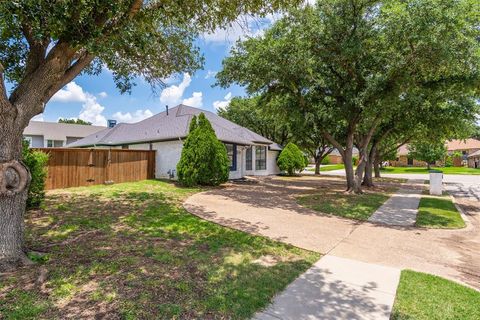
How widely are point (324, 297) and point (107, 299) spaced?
2.48 meters

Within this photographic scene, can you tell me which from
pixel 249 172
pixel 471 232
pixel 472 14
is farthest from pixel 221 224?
pixel 249 172

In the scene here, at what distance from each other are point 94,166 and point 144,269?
34.2 feet

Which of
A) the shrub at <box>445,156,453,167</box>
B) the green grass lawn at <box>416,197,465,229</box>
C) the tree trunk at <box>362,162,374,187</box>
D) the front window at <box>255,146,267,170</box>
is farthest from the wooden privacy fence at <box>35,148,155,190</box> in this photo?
the shrub at <box>445,156,453,167</box>

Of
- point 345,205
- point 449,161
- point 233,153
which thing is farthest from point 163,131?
point 449,161

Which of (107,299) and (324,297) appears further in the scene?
(324,297)

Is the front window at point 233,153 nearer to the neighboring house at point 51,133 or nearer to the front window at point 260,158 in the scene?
the front window at point 260,158

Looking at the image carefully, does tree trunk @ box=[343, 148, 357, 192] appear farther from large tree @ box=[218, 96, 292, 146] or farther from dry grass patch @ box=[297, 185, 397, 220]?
large tree @ box=[218, 96, 292, 146]

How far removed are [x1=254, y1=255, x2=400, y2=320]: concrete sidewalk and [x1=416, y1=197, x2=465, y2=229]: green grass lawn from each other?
4349mm

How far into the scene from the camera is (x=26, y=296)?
3016 mm

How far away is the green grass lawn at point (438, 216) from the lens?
7.53 m

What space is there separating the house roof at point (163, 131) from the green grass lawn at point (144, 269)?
31.5 feet

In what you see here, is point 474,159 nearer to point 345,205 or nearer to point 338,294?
point 345,205

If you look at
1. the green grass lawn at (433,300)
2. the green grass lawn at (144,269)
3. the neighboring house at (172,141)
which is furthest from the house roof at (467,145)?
the green grass lawn at (144,269)

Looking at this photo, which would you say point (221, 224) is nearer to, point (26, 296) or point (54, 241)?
point (54, 241)
